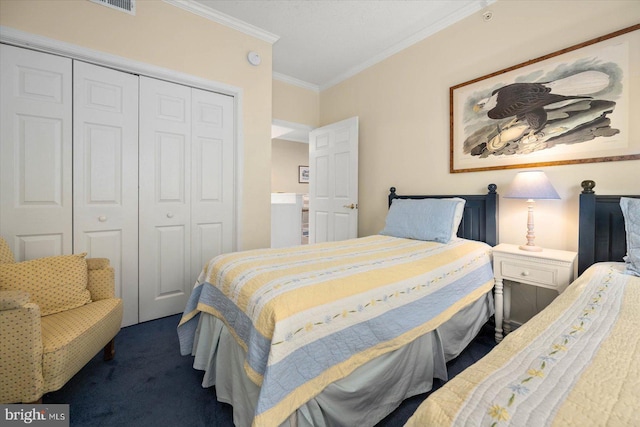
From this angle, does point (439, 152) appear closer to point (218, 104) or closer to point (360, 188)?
point (360, 188)

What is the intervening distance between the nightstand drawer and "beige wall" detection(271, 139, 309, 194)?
4.99m

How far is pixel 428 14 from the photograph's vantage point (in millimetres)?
2551

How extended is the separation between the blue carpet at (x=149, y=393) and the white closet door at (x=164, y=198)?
0.56 meters

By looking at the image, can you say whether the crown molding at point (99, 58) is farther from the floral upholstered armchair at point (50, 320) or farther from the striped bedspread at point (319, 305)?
the striped bedspread at point (319, 305)

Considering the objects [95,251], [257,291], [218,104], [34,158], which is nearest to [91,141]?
[34,158]

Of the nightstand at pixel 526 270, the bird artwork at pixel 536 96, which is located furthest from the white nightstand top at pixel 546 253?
the bird artwork at pixel 536 96

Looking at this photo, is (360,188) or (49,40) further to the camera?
(360,188)

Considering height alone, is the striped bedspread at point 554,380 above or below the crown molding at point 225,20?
below

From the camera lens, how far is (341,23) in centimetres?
270

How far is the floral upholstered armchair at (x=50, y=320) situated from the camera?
3.92ft

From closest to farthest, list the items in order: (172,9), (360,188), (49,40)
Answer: (49,40)
(172,9)
(360,188)

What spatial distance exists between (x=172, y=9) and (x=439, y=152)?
279cm

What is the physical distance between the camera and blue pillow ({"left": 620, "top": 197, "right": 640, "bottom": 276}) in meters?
1.39

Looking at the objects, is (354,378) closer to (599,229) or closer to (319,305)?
(319,305)
